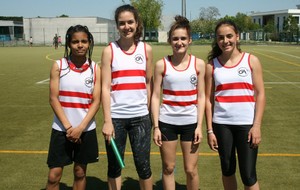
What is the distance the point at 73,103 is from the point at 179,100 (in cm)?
100

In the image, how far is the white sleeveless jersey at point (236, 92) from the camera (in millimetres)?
3232

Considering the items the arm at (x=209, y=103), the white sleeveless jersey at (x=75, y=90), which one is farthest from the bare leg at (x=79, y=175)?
the arm at (x=209, y=103)

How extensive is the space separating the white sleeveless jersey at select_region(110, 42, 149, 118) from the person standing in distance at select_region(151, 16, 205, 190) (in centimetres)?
15

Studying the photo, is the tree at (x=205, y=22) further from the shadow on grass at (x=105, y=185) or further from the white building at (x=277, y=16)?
the shadow on grass at (x=105, y=185)

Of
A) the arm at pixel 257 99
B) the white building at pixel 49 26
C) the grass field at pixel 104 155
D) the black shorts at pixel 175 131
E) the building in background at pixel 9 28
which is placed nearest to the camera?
the arm at pixel 257 99

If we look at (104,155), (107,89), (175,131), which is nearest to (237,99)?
(175,131)

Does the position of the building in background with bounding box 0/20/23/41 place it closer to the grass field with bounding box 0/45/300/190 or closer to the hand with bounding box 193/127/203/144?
the grass field with bounding box 0/45/300/190

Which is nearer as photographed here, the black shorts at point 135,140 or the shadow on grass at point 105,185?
the black shorts at point 135,140

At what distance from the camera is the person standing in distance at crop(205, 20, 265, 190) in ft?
10.6

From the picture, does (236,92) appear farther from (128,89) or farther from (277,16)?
(277,16)

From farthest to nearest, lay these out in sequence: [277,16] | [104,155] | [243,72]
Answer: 1. [277,16]
2. [104,155]
3. [243,72]

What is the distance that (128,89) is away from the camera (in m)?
3.32

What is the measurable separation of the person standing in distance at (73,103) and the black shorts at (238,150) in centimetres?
122

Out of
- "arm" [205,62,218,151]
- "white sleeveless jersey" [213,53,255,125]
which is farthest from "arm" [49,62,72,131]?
"white sleeveless jersey" [213,53,255,125]
